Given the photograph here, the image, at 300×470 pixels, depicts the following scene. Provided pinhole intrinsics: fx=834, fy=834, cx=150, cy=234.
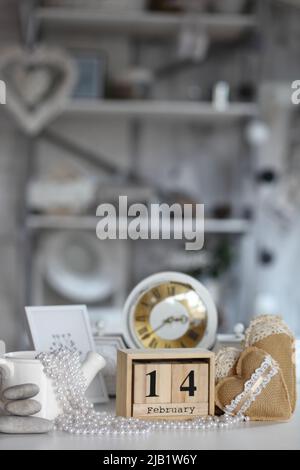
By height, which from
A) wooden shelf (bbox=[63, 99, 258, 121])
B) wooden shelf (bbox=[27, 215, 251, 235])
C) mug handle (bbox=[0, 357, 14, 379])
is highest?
wooden shelf (bbox=[63, 99, 258, 121])

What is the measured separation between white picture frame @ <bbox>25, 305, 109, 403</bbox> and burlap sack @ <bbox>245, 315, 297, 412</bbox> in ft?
0.82

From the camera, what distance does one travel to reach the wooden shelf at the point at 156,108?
10.3ft

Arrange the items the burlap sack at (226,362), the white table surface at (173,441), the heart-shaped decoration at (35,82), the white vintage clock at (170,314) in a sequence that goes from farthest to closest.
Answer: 1. the heart-shaped decoration at (35,82)
2. the white vintage clock at (170,314)
3. the burlap sack at (226,362)
4. the white table surface at (173,441)

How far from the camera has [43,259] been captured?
131 inches

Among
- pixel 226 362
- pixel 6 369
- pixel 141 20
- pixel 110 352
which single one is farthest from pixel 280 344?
pixel 141 20

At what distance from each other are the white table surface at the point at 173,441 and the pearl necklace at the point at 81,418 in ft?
0.06

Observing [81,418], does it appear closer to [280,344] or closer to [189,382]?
[189,382]

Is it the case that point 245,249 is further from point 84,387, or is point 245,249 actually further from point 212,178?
point 84,387

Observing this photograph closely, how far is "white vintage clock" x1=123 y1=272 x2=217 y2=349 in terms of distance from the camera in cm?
133

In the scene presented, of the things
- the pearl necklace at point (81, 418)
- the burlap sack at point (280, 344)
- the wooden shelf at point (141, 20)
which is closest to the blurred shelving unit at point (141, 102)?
the wooden shelf at point (141, 20)

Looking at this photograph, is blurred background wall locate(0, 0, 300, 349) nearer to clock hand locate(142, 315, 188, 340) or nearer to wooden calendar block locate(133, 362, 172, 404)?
clock hand locate(142, 315, 188, 340)

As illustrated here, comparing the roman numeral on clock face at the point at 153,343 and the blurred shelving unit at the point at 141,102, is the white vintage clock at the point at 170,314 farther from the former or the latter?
the blurred shelving unit at the point at 141,102

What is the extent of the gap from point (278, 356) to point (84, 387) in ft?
0.94

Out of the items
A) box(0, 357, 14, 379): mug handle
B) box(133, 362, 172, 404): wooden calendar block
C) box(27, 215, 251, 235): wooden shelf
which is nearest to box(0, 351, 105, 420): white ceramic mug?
box(0, 357, 14, 379): mug handle
